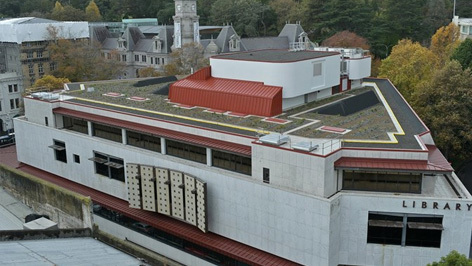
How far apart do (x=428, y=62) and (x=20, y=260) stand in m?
52.6

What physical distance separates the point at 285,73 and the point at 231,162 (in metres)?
9.02

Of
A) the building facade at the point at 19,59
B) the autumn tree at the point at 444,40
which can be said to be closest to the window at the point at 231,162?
the building facade at the point at 19,59

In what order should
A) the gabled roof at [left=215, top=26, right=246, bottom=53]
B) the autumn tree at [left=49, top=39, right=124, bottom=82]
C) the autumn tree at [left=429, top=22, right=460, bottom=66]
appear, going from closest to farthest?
the autumn tree at [left=49, top=39, right=124, bottom=82]
the autumn tree at [left=429, top=22, right=460, bottom=66]
the gabled roof at [left=215, top=26, right=246, bottom=53]

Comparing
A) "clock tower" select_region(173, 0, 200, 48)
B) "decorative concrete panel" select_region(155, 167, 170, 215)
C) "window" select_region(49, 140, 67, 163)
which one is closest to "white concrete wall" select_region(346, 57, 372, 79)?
"decorative concrete panel" select_region(155, 167, 170, 215)

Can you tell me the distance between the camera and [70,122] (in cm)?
4119

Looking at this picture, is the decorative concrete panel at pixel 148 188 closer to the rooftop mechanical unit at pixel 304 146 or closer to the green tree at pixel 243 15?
the rooftop mechanical unit at pixel 304 146

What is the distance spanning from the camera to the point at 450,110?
45750mm

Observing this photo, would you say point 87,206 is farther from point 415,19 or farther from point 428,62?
point 415,19

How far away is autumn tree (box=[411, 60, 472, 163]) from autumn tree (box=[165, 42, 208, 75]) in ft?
114

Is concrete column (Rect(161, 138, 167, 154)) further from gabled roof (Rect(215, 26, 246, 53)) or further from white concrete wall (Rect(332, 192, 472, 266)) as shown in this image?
gabled roof (Rect(215, 26, 246, 53))

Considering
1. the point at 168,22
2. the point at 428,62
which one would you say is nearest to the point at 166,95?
the point at 428,62

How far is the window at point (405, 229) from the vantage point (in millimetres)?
26797

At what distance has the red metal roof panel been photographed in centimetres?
3014

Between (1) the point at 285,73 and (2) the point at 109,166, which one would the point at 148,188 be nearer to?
(2) the point at 109,166
